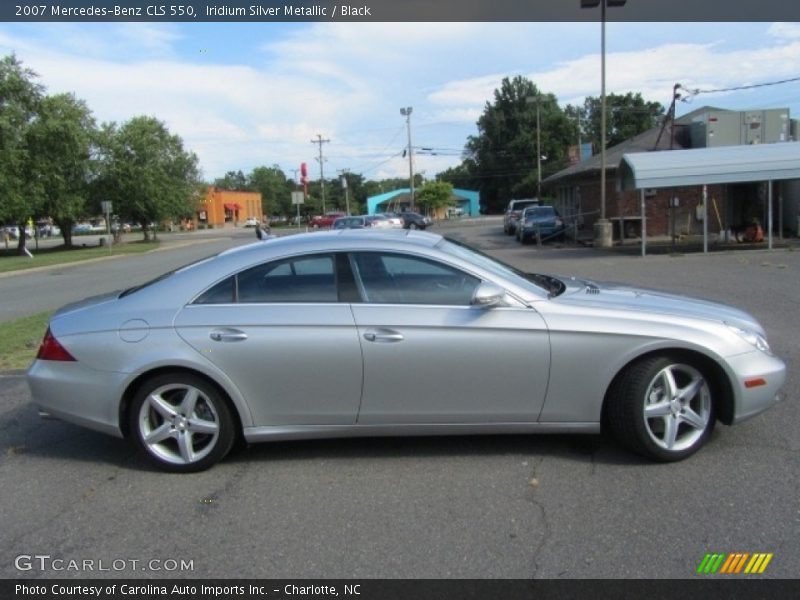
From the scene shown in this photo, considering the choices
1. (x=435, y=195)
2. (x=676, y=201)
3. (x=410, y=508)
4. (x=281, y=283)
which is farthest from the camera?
(x=435, y=195)

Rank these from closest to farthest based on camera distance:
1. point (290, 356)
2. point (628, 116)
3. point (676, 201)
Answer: point (290, 356) → point (676, 201) → point (628, 116)

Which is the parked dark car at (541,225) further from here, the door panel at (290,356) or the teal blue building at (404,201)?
the teal blue building at (404,201)

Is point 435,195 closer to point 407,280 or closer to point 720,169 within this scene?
point 720,169

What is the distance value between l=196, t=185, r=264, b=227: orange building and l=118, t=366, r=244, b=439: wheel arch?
100224 mm

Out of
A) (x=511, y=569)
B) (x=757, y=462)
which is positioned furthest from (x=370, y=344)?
(x=757, y=462)

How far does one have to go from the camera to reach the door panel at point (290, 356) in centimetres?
425

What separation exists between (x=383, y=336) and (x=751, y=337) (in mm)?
2321

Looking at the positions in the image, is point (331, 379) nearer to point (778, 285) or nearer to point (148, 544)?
point (148, 544)

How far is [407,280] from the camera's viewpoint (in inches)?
175

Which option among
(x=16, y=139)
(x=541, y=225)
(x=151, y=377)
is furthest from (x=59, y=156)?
(x=151, y=377)

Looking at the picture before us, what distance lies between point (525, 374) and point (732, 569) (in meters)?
1.52

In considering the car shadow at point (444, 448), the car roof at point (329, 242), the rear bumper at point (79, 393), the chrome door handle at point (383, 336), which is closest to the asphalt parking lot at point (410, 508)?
the car shadow at point (444, 448)

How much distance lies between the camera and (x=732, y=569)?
3.13 meters

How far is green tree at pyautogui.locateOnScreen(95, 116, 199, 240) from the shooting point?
48281 mm
